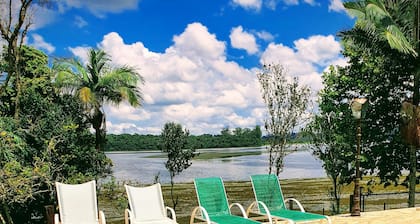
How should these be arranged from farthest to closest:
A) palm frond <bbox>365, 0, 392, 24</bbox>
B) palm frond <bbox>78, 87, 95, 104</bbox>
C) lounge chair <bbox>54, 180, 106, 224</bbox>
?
palm frond <bbox>78, 87, 95, 104</bbox>, palm frond <bbox>365, 0, 392, 24</bbox>, lounge chair <bbox>54, 180, 106, 224</bbox>

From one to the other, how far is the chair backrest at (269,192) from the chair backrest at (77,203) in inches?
96.7

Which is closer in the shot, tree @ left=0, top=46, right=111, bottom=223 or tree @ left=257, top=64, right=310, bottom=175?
tree @ left=257, top=64, right=310, bottom=175

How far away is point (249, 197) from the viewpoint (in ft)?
73.3

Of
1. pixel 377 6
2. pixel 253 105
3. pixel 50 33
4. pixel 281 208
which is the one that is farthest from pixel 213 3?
pixel 281 208

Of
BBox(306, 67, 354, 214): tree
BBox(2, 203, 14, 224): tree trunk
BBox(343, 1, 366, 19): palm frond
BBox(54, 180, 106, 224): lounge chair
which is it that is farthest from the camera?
BBox(306, 67, 354, 214): tree

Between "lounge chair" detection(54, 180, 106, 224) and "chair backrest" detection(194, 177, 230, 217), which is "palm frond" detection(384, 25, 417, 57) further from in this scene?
"lounge chair" detection(54, 180, 106, 224)

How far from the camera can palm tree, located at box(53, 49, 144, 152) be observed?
1239cm

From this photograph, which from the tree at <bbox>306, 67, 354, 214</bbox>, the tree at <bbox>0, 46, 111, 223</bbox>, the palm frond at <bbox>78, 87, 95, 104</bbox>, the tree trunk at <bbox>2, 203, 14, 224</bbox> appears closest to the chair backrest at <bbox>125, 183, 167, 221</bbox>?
the tree at <bbox>0, 46, 111, 223</bbox>

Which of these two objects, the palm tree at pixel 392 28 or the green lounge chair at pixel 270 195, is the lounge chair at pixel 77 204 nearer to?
the green lounge chair at pixel 270 195

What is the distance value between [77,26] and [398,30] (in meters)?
12.5

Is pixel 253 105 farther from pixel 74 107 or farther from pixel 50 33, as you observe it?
pixel 50 33

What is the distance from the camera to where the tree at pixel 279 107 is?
11.3 metres

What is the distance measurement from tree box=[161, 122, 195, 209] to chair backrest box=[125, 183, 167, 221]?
7482 millimetres

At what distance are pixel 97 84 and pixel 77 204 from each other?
21.2ft
